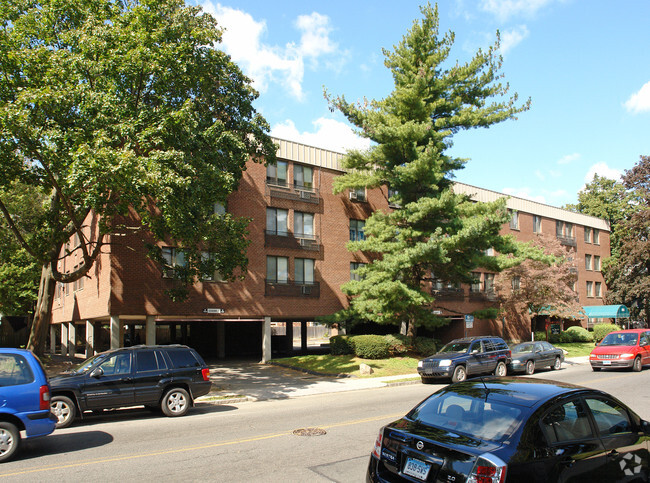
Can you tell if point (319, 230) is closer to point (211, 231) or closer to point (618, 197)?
point (211, 231)

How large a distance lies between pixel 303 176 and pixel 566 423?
2865 cm

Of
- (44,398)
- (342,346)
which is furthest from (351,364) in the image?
(44,398)

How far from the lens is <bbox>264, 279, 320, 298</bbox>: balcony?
30.6 m

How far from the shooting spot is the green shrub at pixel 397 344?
28.1 m

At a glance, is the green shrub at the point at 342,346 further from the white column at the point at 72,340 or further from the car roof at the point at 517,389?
the car roof at the point at 517,389

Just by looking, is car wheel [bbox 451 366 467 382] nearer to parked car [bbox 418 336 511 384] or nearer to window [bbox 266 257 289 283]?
parked car [bbox 418 336 511 384]

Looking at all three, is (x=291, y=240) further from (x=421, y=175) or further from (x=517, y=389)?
(x=517, y=389)

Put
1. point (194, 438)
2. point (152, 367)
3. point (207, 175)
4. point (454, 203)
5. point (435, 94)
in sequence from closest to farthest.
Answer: point (194, 438) → point (152, 367) → point (207, 175) → point (454, 203) → point (435, 94)

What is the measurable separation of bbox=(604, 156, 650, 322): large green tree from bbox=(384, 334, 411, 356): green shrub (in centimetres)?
3381

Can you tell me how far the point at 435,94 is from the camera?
28922mm

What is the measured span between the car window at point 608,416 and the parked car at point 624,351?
60.0ft

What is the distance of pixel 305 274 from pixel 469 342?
13880 mm

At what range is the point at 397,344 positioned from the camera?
28219 mm

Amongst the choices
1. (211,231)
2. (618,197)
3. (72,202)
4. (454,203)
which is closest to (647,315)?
(618,197)
